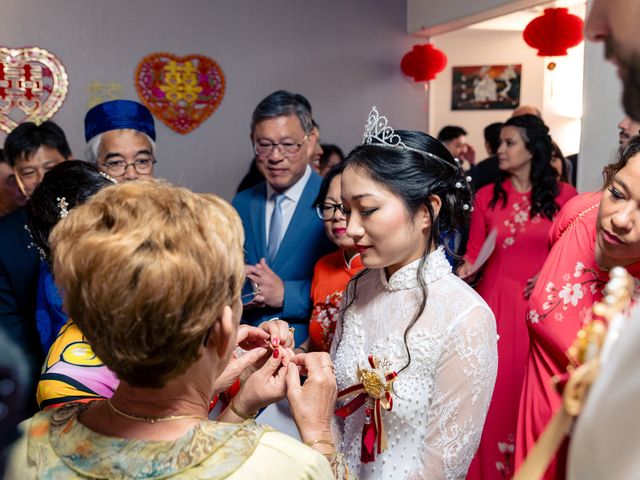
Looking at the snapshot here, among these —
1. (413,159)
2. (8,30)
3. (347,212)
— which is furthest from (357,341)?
(8,30)

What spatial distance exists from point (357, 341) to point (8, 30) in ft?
11.9

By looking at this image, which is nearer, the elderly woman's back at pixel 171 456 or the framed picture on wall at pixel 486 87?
the elderly woman's back at pixel 171 456

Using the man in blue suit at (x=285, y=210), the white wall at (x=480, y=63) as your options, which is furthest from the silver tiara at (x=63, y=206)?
the white wall at (x=480, y=63)

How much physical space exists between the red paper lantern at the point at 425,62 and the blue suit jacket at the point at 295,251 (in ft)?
9.23

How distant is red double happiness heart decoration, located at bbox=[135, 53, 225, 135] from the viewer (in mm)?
4492

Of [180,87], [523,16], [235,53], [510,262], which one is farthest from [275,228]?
[523,16]

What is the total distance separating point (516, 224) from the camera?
3.47 meters

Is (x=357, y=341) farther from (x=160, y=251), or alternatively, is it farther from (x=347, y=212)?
(x=160, y=251)

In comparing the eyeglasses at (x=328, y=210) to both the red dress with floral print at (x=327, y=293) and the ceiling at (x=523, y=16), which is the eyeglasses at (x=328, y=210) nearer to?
the red dress with floral print at (x=327, y=293)

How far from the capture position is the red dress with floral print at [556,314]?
1616mm

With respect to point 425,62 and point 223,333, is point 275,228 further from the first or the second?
point 425,62

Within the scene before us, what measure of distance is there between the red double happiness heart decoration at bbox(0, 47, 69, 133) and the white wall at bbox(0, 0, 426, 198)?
57 millimetres

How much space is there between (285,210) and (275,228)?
0.30ft

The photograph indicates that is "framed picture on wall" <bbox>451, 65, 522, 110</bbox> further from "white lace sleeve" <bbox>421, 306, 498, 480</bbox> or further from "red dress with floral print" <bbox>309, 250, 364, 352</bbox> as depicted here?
"white lace sleeve" <bbox>421, 306, 498, 480</bbox>
